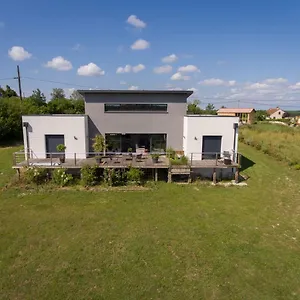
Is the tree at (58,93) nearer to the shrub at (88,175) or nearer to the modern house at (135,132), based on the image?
the modern house at (135,132)

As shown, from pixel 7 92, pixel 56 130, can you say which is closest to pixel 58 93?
pixel 7 92

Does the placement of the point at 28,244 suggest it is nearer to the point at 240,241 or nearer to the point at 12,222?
the point at 12,222

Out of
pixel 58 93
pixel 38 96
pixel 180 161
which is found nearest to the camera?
pixel 180 161

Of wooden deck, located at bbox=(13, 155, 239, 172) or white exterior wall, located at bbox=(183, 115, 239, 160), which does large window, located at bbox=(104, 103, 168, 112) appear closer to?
white exterior wall, located at bbox=(183, 115, 239, 160)

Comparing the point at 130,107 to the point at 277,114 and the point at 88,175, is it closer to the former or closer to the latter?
the point at 88,175

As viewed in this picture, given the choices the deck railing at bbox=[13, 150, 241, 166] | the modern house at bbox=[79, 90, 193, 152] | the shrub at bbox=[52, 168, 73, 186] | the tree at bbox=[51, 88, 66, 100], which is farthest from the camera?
the tree at bbox=[51, 88, 66, 100]

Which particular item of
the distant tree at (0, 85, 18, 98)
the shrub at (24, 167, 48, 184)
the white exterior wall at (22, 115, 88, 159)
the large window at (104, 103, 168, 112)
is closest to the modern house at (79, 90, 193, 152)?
the large window at (104, 103, 168, 112)

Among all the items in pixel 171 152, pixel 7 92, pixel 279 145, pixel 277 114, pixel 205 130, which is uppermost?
pixel 7 92
